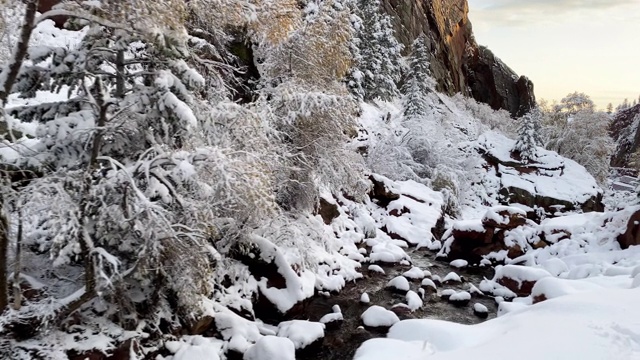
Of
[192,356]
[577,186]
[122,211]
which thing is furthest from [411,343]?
[577,186]

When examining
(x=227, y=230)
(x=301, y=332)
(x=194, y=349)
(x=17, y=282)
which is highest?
(x=17, y=282)

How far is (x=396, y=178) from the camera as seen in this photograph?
24891 mm

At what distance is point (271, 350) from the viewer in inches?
296

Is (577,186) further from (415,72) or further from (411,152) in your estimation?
(415,72)

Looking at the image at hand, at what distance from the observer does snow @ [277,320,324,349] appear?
842 centimetres

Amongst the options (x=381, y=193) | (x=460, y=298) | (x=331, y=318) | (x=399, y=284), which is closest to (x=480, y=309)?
(x=460, y=298)

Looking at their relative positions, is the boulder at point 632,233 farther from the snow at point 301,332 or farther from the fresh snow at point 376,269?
the snow at point 301,332

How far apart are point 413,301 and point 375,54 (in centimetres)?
2472

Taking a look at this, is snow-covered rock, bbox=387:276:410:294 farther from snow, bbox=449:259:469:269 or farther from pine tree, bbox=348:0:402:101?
pine tree, bbox=348:0:402:101

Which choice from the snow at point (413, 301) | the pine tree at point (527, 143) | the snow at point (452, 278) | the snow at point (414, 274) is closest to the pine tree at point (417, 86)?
the pine tree at point (527, 143)

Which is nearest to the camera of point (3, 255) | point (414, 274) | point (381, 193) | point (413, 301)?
point (3, 255)

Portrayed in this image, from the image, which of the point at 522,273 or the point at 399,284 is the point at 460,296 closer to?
the point at 399,284

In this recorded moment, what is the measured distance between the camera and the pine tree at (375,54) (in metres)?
31.4

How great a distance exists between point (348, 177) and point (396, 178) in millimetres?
11832
